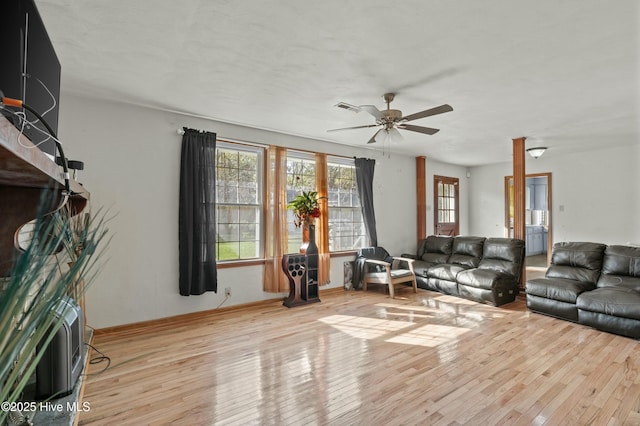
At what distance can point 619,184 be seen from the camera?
19.9ft

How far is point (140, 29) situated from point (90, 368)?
278 centimetres

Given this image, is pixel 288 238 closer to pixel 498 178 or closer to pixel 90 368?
pixel 90 368

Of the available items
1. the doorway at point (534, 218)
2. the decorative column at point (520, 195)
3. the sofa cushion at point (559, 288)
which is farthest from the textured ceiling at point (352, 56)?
the doorway at point (534, 218)

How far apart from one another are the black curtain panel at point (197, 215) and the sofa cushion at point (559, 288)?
4.19 m

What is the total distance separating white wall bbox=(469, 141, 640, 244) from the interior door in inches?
65.4

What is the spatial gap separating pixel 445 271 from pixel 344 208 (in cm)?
202

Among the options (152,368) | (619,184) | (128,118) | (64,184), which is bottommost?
(152,368)

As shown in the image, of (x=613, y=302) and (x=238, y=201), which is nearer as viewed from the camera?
(x=613, y=302)

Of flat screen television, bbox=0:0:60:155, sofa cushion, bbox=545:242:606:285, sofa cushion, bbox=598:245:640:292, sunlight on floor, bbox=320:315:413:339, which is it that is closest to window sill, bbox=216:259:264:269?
sunlight on floor, bbox=320:315:413:339

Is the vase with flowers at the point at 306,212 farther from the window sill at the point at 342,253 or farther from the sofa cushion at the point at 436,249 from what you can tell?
the sofa cushion at the point at 436,249

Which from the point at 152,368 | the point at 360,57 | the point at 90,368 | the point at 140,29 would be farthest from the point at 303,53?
the point at 90,368

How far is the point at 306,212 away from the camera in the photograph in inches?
189

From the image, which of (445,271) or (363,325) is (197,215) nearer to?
(363,325)

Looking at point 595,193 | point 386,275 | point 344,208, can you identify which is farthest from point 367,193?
point 595,193
